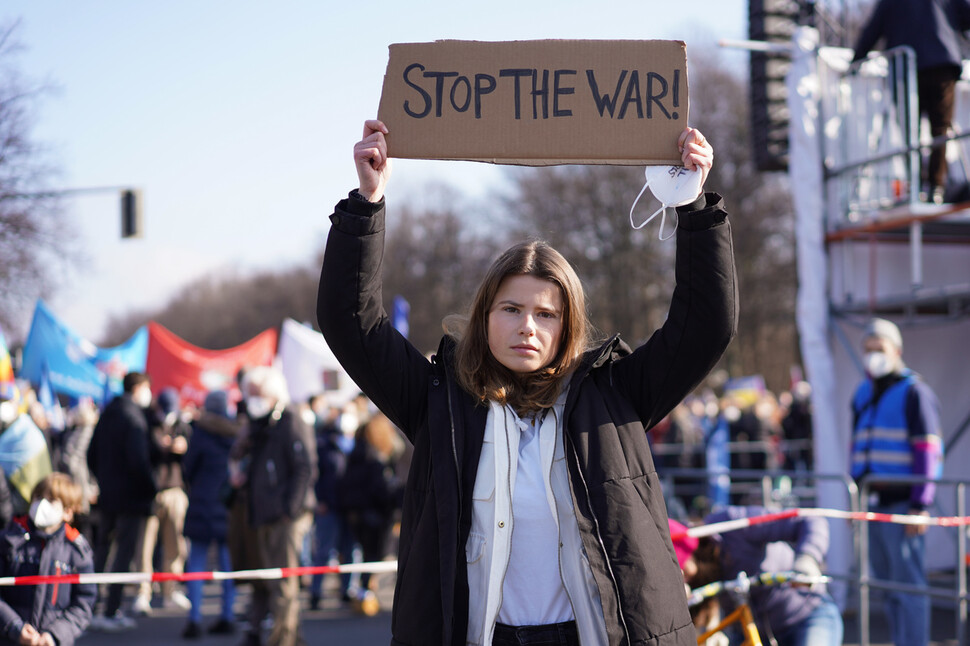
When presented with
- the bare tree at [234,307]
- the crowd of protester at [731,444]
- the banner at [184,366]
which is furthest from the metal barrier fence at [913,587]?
the bare tree at [234,307]

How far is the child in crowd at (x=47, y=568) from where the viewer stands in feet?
14.8

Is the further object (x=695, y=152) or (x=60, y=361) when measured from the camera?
(x=60, y=361)

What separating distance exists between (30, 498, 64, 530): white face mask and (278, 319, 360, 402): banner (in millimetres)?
11685

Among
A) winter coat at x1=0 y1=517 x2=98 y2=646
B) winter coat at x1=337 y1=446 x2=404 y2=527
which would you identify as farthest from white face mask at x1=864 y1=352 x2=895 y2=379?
winter coat at x1=0 y1=517 x2=98 y2=646

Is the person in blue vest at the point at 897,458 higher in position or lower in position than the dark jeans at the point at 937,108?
lower

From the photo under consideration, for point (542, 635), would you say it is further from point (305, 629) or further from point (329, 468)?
point (329, 468)

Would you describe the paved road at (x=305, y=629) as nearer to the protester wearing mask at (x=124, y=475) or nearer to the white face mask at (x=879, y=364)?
the protester wearing mask at (x=124, y=475)

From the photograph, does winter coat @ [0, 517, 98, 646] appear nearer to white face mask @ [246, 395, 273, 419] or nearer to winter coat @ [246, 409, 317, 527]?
winter coat @ [246, 409, 317, 527]

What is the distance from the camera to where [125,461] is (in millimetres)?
8500

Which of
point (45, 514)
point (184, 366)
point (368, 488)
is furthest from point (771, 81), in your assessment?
point (184, 366)

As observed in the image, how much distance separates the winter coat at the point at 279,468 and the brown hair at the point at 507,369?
474 cm

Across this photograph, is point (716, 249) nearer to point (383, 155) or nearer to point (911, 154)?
point (383, 155)

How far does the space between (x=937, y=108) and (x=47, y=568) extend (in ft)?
23.3

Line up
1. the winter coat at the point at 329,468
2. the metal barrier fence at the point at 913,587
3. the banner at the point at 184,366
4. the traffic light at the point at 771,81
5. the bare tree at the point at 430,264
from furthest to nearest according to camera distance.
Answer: the bare tree at the point at 430,264 → the banner at the point at 184,366 → the traffic light at the point at 771,81 → the winter coat at the point at 329,468 → the metal barrier fence at the point at 913,587
